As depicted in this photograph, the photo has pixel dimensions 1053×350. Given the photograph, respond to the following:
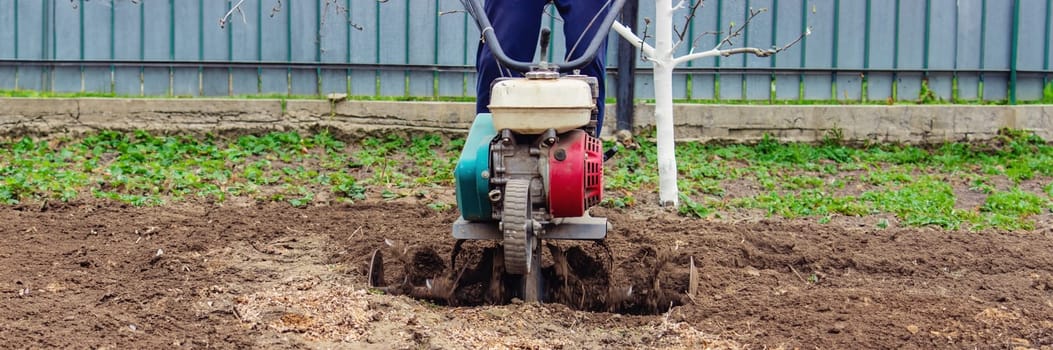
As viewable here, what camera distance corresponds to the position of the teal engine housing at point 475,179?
3.97m

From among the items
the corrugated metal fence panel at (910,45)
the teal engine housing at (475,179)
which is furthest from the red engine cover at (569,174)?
the corrugated metal fence panel at (910,45)

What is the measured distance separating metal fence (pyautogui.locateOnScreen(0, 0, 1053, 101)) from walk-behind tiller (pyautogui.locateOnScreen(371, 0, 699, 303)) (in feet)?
15.5

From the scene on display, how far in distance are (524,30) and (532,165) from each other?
98 centimetres

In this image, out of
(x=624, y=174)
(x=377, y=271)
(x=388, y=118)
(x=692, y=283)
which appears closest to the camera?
(x=692, y=283)

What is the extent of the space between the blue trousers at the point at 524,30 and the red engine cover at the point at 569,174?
80cm

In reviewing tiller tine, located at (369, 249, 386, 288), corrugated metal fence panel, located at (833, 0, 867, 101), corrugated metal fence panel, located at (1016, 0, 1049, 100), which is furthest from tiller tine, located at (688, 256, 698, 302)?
corrugated metal fence panel, located at (1016, 0, 1049, 100)

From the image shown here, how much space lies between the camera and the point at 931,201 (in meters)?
6.74

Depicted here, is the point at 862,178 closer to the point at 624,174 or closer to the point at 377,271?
the point at 624,174

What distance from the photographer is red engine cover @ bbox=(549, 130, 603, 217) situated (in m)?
3.83

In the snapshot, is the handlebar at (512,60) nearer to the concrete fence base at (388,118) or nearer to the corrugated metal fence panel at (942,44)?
the concrete fence base at (388,118)

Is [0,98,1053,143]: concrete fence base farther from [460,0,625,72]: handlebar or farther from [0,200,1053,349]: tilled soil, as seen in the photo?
[460,0,625,72]: handlebar

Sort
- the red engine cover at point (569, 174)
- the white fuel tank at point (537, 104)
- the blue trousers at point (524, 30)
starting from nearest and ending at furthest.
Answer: the white fuel tank at point (537, 104), the red engine cover at point (569, 174), the blue trousers at point (524, 30)

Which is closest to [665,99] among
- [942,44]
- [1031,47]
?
[942,44]

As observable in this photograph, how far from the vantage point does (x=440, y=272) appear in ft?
15.3
